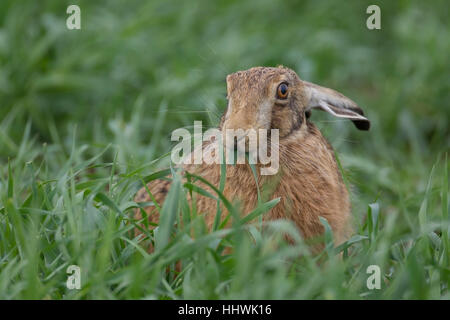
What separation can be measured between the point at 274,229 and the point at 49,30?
12.7 ft

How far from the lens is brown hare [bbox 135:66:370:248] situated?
3.80m

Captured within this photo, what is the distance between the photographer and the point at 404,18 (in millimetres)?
8086

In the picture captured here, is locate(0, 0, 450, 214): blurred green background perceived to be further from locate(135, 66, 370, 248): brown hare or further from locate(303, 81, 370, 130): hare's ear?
locate(135, 66, 370, 248): brown hare

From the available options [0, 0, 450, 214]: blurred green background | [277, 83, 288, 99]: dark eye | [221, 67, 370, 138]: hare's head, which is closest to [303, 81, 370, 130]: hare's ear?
[221, 67, 370, 138]: hare's head

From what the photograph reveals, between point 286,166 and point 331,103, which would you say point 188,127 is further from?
point 331,103

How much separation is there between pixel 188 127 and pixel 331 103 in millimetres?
859

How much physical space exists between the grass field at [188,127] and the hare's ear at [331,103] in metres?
0.30

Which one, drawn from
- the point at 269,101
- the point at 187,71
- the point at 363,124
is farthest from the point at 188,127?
the point at 187,71

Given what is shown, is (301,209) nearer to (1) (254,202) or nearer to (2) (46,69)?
(1) (254,202)

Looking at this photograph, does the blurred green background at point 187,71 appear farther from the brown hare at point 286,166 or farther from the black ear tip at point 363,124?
the brown hare at point 286,166

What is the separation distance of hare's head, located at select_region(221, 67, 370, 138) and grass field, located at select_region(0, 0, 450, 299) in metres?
0.26

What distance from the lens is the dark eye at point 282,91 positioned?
3.88 meters

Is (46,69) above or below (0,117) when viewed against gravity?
above

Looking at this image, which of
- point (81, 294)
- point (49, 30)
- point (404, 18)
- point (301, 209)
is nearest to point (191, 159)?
point (301, 209)
